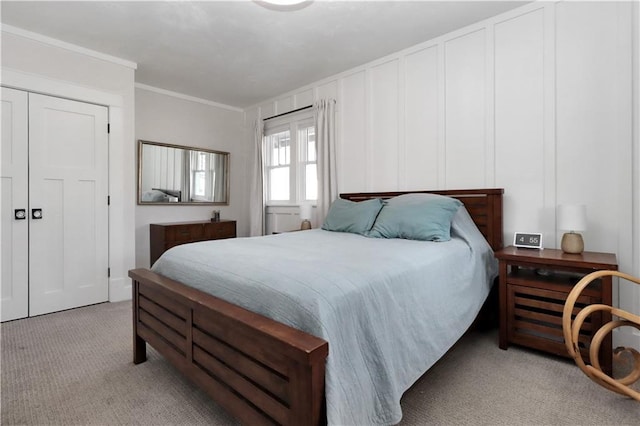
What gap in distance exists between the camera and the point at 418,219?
8.02 feet

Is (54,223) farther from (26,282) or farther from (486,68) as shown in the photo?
(486,68)

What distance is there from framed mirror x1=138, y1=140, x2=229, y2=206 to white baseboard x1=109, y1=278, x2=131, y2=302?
3.67 ft

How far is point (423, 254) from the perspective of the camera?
6.27 ft

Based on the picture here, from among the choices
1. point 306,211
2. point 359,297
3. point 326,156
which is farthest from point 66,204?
point 359,297

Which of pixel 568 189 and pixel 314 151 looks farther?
pixel 314 151

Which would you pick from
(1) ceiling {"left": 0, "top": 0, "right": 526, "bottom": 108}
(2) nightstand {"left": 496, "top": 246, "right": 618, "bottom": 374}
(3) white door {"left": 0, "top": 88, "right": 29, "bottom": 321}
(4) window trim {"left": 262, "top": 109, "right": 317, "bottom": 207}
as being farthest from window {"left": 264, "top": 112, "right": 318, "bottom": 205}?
(3) white door {"left": 0, "top": 88, "right": 29, "bottom": 321}

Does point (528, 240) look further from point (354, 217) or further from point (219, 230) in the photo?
point (219, 230)

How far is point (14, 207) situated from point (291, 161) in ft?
9.82

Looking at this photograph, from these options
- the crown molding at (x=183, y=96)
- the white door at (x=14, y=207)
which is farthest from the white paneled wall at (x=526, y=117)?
the white door at (x=14, y=207)

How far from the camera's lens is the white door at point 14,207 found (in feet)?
9.17

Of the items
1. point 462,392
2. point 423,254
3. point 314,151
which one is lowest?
point 462,392

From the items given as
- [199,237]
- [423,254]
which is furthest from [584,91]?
[199,237]

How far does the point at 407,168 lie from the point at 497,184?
0.86 m

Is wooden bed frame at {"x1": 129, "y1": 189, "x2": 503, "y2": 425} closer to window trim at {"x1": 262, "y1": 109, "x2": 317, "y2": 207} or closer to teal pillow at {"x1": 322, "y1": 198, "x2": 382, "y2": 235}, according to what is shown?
teal pillow at {"x1": 322, "y1": 198, "x2": 382, "y2": 235}
